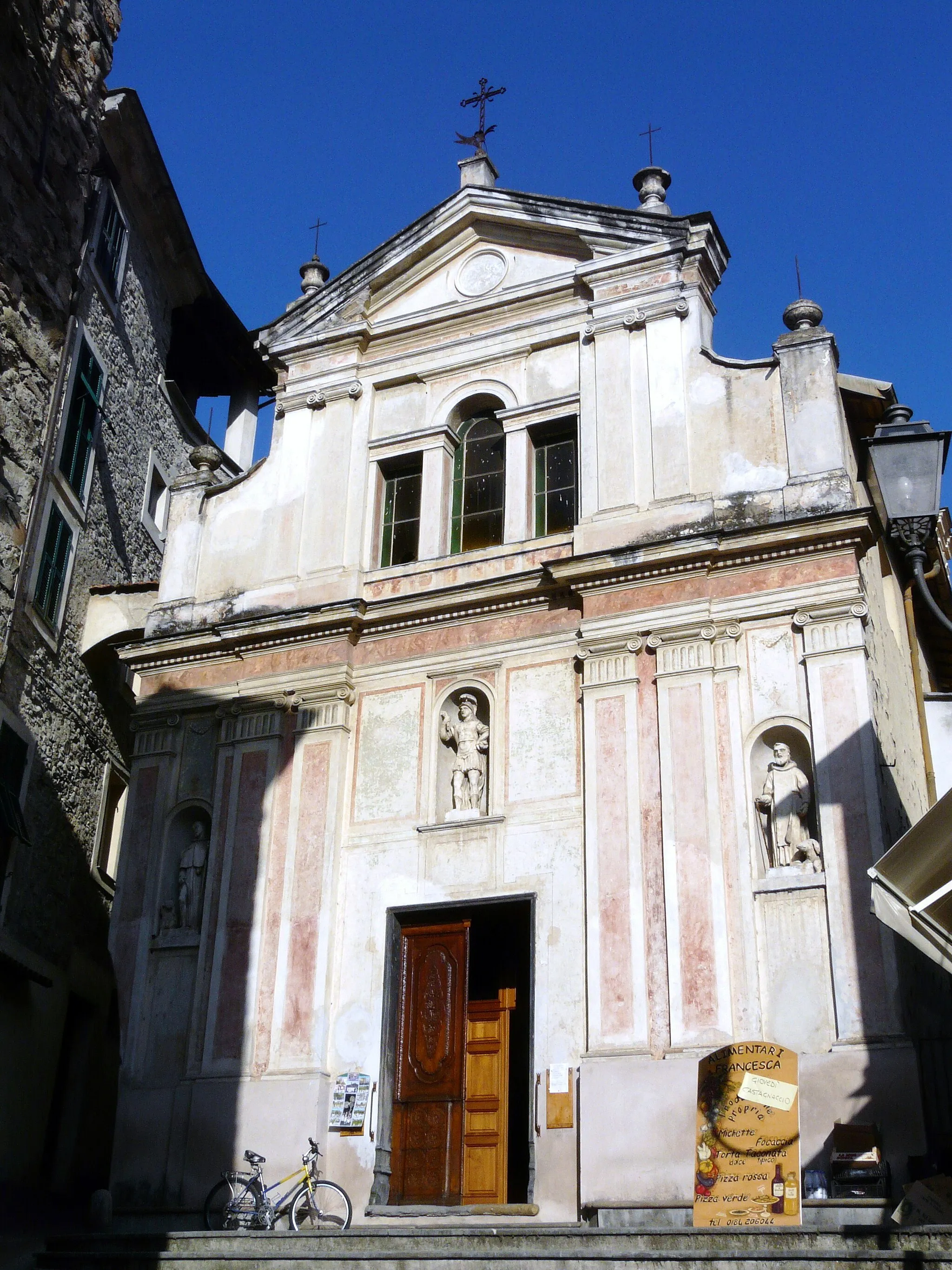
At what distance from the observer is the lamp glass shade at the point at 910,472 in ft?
31.0

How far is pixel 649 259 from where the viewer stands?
52.6ft

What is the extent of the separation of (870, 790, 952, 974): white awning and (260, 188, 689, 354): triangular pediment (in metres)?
9.12

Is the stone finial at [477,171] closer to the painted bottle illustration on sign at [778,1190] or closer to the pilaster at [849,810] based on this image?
the pilaster at [849,810]

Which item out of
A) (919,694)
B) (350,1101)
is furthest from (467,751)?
(919,694)

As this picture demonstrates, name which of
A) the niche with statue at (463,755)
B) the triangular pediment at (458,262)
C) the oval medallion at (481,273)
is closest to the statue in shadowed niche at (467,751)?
the niche with statue at (463,755)

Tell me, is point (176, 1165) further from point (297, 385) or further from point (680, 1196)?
point (297, 385)

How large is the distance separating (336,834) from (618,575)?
3939 mm

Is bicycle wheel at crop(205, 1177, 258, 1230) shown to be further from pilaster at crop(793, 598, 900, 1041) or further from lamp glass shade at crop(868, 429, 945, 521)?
lamp glass shade at crop(868, 429, 945, 521)

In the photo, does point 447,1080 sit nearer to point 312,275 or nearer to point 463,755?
point 463,755

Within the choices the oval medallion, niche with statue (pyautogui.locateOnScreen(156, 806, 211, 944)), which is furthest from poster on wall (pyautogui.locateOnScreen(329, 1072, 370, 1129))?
the oval medallion

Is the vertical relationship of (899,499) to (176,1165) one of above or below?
above

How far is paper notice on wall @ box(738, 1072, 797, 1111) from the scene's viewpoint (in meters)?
10.4

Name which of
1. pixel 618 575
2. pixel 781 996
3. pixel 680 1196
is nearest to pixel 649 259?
pixel 618 575

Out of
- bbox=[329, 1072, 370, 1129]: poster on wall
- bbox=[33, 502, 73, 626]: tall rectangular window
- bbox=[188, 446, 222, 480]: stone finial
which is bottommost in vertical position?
bbox=[329, 1072, 370, 1129]: poster on wall
